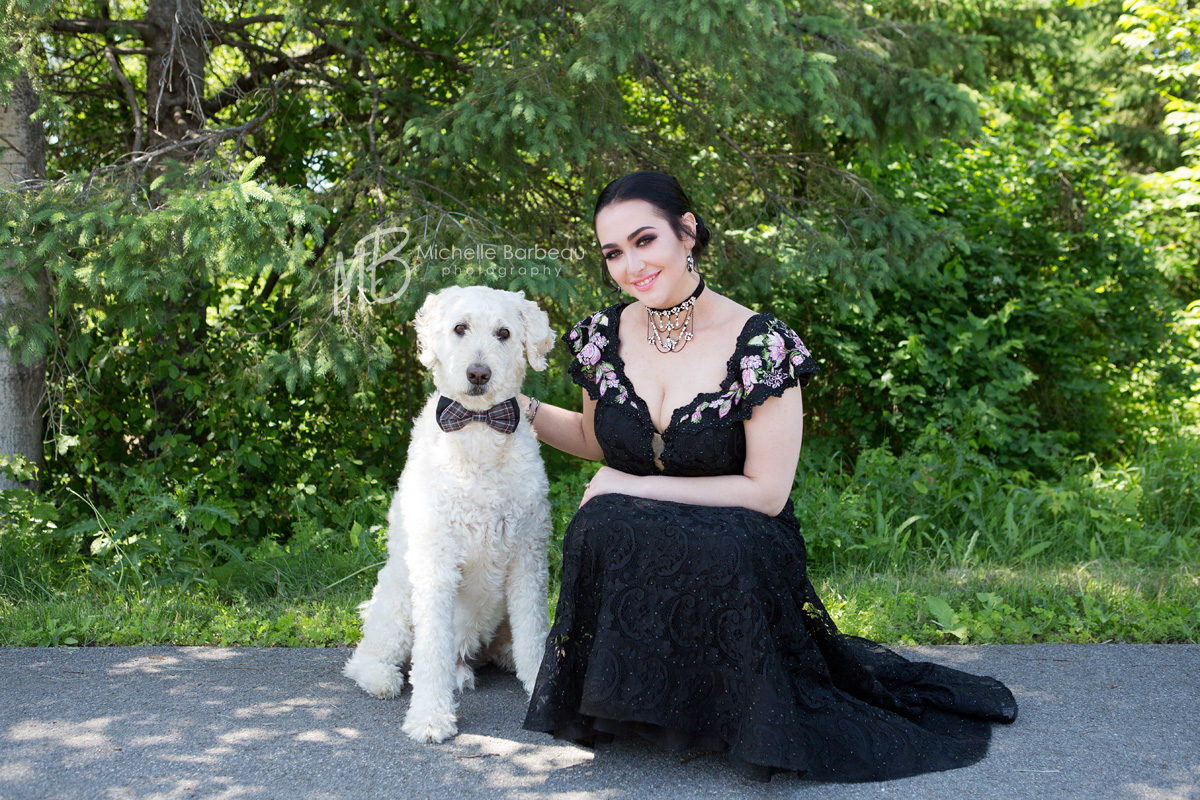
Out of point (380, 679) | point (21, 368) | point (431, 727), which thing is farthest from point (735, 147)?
point (21, 368)

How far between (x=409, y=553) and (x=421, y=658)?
0.33m

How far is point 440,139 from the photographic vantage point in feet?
13.5

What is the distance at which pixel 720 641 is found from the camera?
2.35 meters

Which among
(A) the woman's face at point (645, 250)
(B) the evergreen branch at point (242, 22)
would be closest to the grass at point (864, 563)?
(A) the woman's face at point (645, 250)

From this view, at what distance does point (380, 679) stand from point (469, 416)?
1.00 m

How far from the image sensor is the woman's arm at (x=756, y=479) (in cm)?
254

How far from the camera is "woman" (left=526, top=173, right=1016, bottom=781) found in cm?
235

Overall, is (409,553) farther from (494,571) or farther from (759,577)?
(759,577)

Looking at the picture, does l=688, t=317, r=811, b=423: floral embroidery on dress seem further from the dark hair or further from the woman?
the dark hair

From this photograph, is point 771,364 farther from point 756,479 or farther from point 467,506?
point 467,506

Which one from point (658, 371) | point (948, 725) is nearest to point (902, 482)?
point (948, 725)

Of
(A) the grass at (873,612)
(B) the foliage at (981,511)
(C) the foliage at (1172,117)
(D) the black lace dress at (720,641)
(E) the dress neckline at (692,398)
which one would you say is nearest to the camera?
(D) the black lace dress at (720,641)

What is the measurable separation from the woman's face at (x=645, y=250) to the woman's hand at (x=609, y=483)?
582mm

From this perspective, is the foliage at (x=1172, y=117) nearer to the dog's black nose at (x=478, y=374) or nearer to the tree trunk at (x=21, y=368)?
the dog's black nose at (x=478, y=374)
